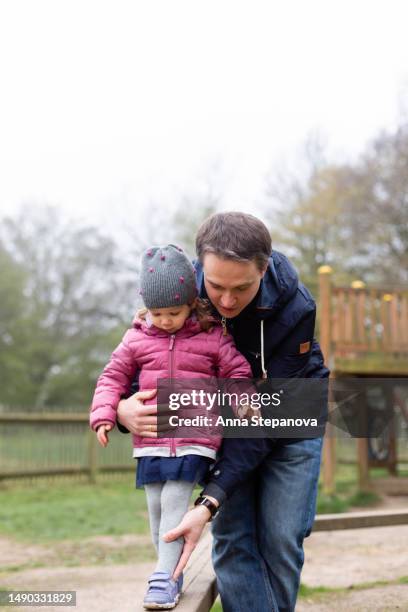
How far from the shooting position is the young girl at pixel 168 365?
8.73 ft

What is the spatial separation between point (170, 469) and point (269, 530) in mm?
505

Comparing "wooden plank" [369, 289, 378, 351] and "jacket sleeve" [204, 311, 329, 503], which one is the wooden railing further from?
"jacket sleeve" [204, 311, 329, 503]

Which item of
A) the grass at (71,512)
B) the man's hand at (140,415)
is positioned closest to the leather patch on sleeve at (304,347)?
the man's hand at (140,415)

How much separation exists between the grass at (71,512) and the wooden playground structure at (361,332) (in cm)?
296

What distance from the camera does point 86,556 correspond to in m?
6.68

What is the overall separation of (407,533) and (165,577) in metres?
5.28

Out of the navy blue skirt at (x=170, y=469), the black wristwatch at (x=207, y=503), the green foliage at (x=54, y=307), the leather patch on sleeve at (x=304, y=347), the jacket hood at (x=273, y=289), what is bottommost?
the green foliage at (x=54, y=307)

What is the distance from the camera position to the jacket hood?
2.80m

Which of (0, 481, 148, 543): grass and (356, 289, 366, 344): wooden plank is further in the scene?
(356, 289, 366, 344): wooden plank

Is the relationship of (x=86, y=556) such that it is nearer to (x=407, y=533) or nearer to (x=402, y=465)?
(x=407, y=533)

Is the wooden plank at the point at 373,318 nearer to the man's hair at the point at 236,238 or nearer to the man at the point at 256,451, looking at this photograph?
the man at the point at 256,451

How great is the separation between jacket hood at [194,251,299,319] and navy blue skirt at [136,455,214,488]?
529 mm

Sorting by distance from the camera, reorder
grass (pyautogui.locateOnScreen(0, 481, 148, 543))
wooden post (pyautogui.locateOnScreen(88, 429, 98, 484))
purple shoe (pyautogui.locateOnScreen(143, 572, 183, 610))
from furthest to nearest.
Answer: wooden post (pyautogui.locateOnScreen(88, 429, 98, 484)), grass (pyautogui.locateOnScreen(0, 481, 148, 543)), purple shoe (pyautogui.locateOnScreen(143, 572, 183, 610))

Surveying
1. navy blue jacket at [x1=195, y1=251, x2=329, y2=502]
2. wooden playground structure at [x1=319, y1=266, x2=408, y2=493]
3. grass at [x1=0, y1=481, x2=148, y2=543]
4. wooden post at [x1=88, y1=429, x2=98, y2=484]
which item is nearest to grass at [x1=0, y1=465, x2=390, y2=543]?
grass at [x1=0, y1=481, x2=148, y2=543]
